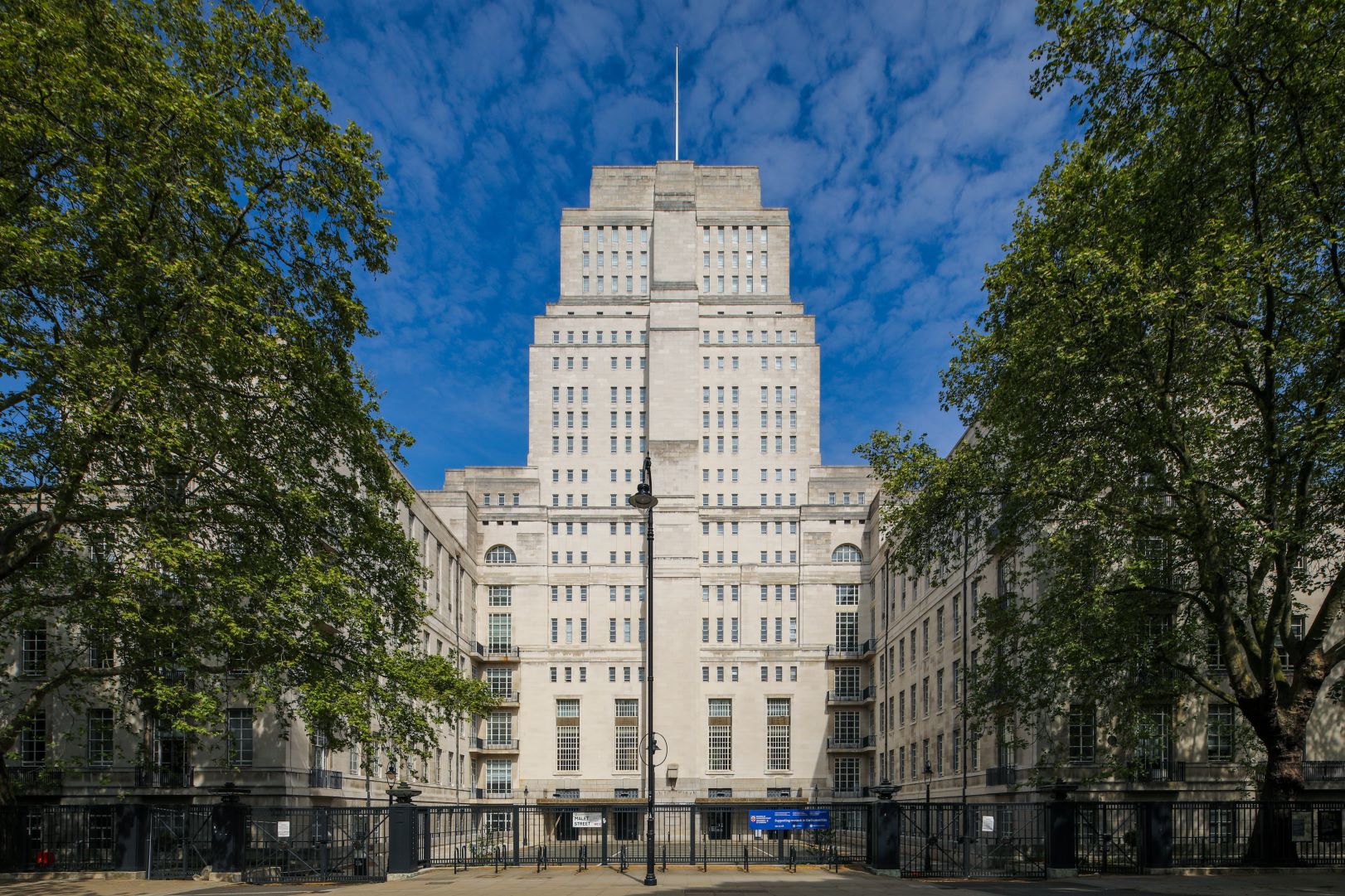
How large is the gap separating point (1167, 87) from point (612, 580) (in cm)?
5701

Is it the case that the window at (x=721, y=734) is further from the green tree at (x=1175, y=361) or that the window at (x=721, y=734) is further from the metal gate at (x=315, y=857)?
the green tree at (x=1175, y=361)

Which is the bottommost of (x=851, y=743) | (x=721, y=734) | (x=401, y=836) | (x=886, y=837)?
(x=851, y=743)

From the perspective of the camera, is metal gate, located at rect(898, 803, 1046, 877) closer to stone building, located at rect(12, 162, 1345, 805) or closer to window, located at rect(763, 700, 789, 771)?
stone building, located at rect(12, 162, 1345, 805)

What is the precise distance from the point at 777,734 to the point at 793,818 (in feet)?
155

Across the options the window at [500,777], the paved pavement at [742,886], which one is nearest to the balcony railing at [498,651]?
the window at [500,777]

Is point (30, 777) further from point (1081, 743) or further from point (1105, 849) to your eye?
point (1081, 743)

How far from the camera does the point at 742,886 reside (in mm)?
20891

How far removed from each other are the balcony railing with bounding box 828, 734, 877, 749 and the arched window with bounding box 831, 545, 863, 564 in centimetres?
1364

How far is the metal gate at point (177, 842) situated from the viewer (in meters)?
23.2

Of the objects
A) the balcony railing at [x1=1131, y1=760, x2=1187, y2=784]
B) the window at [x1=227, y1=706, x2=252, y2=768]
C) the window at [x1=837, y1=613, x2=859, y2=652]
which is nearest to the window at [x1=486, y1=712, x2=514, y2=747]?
the window at [x1=837, y1=613, x2=859, y2=652]

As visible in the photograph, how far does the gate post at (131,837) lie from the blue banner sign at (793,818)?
1604 centimetres

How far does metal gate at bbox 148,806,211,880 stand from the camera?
23.2 meters

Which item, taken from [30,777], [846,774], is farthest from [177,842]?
[846,774]

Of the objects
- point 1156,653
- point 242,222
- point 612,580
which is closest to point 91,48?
point 242,222
